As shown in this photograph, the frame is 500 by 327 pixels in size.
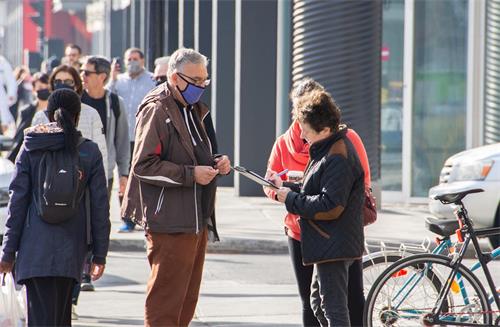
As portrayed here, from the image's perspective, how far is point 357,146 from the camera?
7164mm

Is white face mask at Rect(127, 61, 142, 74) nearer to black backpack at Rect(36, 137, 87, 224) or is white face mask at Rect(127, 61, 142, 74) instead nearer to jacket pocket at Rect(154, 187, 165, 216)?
jacket pocket at Rect(154, 187, 165, 216)

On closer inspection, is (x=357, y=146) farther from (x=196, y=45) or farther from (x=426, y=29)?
(x=196, y=45)

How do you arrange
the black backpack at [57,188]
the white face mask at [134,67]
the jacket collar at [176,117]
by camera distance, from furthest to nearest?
the white face mask at [134,67] < the jacket collar at [176,117] < the black backpack at [57,188]

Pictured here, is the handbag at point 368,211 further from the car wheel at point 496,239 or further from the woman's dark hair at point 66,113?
the car wheel at point 496,239

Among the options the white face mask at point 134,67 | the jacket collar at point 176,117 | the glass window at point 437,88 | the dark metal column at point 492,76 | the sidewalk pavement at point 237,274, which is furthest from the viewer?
the glass window at point 437,88

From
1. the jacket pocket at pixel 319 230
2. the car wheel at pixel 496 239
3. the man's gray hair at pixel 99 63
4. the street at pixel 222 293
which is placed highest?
the man's gray hair at pixel 99 63

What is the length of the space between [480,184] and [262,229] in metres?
2.86

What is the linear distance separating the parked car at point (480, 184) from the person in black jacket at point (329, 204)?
18.5 feet

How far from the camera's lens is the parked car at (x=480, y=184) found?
484 inches

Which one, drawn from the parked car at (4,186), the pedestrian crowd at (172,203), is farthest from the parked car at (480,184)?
the pedestrian crowd at (172,203)

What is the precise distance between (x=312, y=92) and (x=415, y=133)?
11.6 m

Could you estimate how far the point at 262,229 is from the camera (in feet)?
46.6

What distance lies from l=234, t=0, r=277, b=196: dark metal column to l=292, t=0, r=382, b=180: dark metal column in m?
2.60

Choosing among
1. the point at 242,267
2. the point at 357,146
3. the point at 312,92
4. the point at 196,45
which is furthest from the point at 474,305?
the point at 196,45
